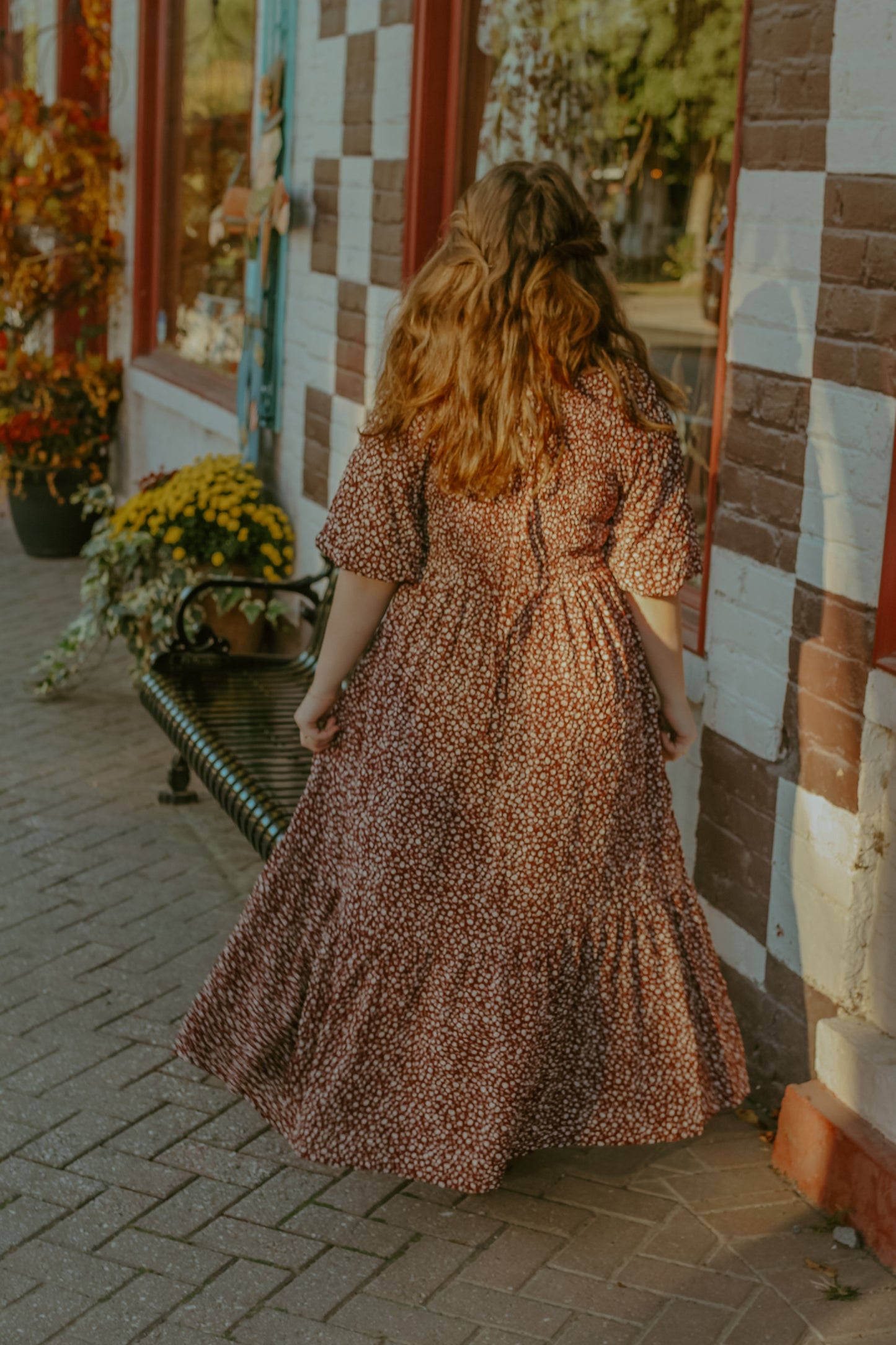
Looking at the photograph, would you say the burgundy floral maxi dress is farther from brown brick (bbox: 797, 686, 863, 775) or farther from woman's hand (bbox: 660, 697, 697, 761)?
brown brick (bbox: 797, 686, 863, 775)

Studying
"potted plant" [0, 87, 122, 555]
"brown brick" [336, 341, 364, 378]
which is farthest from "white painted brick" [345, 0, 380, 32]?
"potted plant" [0, 87, 122, 555]

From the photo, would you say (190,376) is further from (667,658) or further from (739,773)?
(667,658)

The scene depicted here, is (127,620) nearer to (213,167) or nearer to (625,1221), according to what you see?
(213,167)

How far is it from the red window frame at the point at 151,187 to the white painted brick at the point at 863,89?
5.13m

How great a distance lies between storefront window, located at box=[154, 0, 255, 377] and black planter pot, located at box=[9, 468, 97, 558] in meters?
0.90

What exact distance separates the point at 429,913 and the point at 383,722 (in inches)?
13.9

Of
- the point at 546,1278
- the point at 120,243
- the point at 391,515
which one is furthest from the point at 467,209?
the point at 120,243

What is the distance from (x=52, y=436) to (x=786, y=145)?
19.2 ft

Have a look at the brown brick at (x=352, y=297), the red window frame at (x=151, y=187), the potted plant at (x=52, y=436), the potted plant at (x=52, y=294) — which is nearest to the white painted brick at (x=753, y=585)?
the brown brick at (x=352, y=297)

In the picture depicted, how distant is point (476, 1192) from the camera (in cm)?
291

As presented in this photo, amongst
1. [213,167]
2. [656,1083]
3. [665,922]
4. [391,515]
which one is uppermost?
[213,167]

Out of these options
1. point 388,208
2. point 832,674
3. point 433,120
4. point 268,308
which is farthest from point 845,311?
point 268,308

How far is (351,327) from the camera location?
5.29 meters

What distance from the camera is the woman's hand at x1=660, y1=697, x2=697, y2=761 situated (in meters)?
2.99
